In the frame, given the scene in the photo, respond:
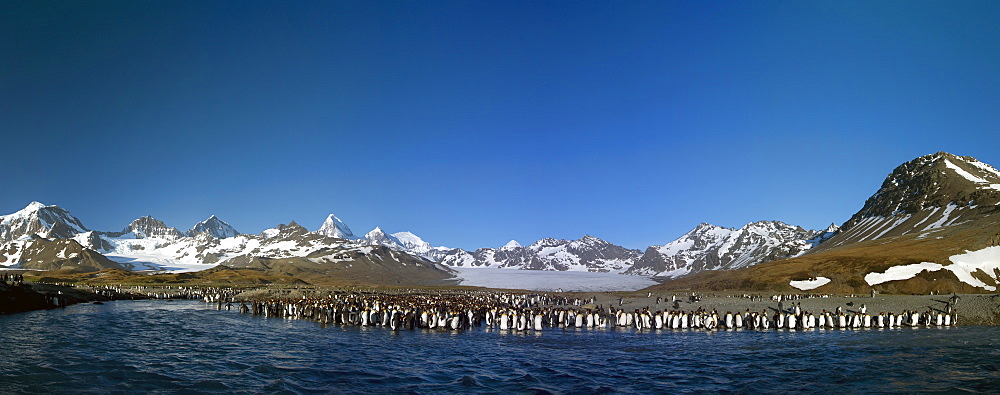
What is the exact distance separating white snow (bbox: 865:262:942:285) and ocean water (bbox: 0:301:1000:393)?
128 feet

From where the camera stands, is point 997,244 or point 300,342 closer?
point 300,342

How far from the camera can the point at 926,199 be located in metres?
137

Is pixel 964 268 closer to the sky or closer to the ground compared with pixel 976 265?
closer to the ground

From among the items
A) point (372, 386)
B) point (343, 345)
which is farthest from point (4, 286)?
point (372, 386)

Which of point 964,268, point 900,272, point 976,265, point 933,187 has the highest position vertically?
point 933,187

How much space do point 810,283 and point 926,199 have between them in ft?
269

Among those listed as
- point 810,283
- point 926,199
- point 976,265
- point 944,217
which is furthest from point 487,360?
point 926,199

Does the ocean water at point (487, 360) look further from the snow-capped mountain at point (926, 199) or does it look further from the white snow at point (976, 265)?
the snow-capped mountain at point (926, 199)

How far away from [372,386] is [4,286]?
1890 inches

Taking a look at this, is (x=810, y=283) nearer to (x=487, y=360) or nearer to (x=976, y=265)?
(x=976, y=265)

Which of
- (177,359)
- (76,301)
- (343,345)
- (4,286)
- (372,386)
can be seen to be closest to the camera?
(372,386)

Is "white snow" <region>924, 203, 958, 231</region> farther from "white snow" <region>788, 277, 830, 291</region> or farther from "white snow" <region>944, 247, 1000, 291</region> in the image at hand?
"white snow" <region>788, 277, 830, 291</region>

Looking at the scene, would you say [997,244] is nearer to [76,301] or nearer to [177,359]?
[177,359]

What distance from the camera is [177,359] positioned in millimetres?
25719
